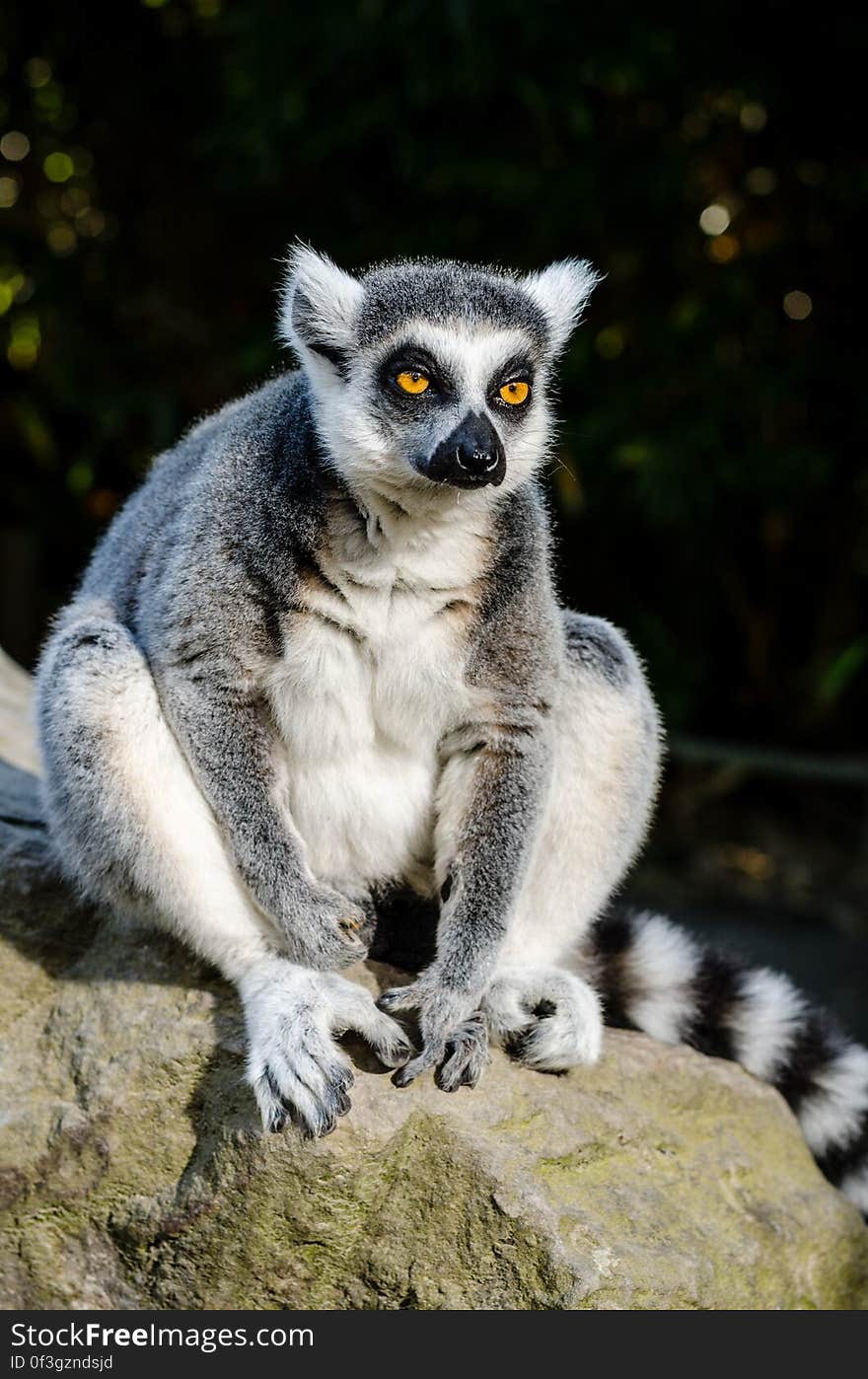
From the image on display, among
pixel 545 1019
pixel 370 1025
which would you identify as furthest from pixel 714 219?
pixel 370 1025

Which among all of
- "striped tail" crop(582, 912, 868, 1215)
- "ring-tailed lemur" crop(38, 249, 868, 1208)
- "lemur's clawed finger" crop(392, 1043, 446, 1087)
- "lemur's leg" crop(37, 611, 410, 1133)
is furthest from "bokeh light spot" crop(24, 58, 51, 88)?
"lemur's clawed finger" crop(392, 1043, 446, 1087)

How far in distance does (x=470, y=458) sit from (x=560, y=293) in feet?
3.06

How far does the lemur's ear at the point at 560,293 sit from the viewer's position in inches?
152

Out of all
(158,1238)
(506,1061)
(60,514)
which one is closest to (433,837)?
(506,1061)

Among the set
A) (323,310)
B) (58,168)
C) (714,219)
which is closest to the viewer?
(323,310)

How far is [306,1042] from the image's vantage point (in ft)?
10.7

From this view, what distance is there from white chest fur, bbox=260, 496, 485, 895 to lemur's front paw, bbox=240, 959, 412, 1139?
467mm

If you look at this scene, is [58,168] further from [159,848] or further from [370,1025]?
A: [370,1025]

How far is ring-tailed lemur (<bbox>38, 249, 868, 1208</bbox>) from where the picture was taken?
344 cm

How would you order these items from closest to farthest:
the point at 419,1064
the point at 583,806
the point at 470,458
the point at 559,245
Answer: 1. the point at 470,458
2. the point at 419,1064
3. the point at 583,806
4. the point at 559,245

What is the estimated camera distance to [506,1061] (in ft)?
12.1

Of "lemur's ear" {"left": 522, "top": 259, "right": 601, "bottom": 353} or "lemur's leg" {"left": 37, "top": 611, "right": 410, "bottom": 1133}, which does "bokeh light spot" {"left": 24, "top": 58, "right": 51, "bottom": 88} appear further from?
"lemur's leg" {"left": 37, "top": 611, "right": 410, "bottom": 1133}

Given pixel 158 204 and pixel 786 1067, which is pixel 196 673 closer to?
pixel 786 1067

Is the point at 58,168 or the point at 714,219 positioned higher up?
the point at 714,219
